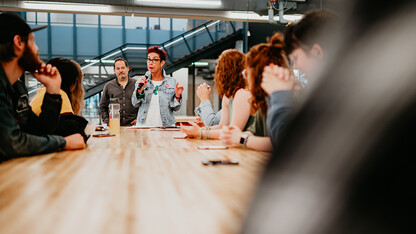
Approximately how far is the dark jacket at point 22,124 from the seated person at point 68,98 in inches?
7.8

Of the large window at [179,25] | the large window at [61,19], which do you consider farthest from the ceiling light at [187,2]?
the large window at [61,19]

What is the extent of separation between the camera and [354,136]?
0.34 metres

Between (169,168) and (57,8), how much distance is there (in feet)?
20.0

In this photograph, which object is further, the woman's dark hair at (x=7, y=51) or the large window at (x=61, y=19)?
the large window at (x=61, y=19)

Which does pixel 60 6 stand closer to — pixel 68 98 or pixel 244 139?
pixel 68 98

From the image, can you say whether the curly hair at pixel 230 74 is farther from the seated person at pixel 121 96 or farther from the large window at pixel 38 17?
the large window at pixel 38 17

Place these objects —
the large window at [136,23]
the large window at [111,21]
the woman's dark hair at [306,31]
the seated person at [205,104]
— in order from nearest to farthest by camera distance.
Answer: the woman's dark hair at [306,31]
the seated person at [205,104]
the large window at [111,21]
the large window at [136,23]

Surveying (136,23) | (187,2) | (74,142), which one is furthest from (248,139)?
(136,23)

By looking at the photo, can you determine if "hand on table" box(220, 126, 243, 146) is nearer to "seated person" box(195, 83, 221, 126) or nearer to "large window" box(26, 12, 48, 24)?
"seated person" box(195, 83, 221, 126)

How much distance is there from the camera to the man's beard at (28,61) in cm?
149

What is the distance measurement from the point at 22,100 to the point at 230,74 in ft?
4.24

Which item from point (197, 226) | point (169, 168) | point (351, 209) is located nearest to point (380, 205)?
point (351, 209)

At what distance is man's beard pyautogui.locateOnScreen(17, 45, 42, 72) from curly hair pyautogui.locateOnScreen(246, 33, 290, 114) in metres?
1.04

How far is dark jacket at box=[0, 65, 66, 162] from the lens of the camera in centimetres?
135
